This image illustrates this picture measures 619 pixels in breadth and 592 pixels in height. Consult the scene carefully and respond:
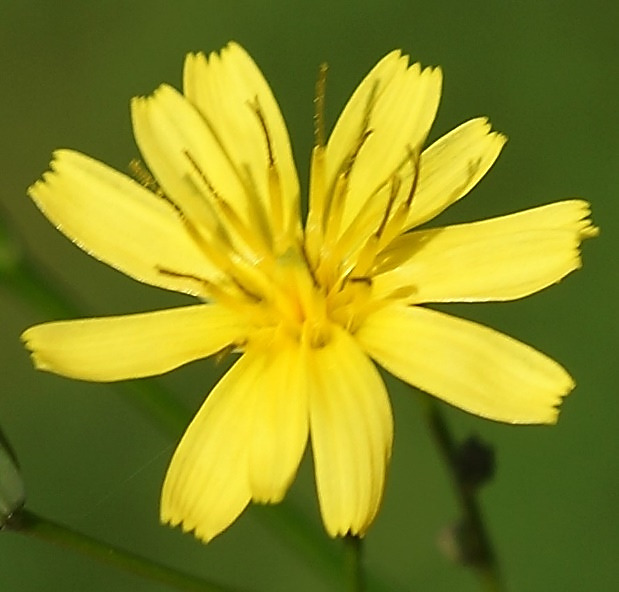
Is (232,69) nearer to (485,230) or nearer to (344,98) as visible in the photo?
(485,230)

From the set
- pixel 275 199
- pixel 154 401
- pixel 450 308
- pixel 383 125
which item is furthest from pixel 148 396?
pixel 450 308

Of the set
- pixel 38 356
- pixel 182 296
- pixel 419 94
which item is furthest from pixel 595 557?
pixel 38 356

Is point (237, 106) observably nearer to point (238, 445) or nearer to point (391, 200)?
point (391, 200)

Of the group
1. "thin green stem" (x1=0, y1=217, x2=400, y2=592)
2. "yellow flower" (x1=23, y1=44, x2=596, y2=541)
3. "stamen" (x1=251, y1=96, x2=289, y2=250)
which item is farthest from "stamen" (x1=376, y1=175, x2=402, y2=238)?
"thin green stem" (x1=0, y1=217, x2=400, y2=592)

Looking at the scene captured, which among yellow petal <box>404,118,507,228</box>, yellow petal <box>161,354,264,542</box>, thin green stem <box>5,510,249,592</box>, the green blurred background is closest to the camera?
thin green stem <box>5,510,249,592</box>

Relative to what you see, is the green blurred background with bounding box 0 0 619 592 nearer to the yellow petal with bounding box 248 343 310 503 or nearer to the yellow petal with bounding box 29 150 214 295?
the yellow petal with bounding box 29 150 214 295
